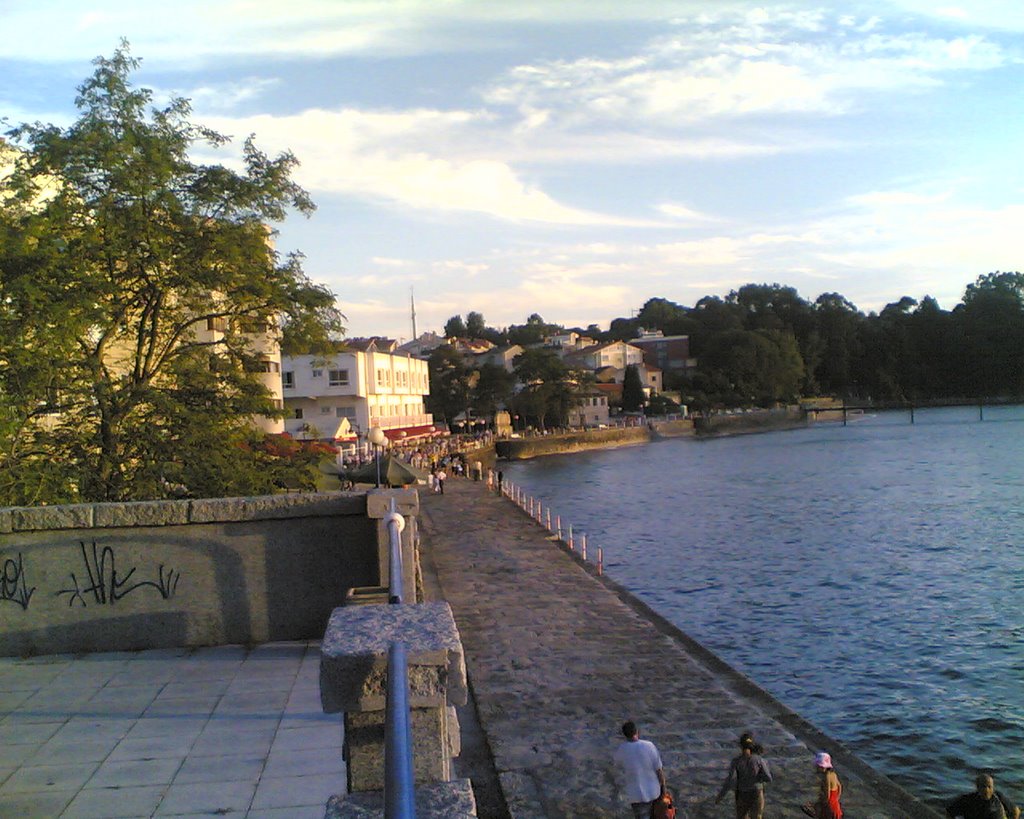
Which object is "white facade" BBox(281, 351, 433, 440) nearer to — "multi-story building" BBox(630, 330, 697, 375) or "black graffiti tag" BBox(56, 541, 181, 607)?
"black graffiti tag" BBox(56, 541, 181, 607)

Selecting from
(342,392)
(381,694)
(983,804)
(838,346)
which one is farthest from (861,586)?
(838,346)

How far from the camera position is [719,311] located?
486ft

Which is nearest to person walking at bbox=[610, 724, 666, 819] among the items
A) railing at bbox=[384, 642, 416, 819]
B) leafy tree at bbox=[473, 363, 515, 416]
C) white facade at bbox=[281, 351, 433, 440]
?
railing at bbox=[384, 642, 416, 819]

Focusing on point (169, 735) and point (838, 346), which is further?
point (838, 346)

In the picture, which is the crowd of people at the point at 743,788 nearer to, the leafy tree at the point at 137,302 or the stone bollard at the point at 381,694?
the stone bollard at the point at 381,694

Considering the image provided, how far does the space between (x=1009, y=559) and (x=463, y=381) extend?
241 feet

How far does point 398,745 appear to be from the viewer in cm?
227

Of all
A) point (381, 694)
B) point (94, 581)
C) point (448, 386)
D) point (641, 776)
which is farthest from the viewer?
point (448, 386)

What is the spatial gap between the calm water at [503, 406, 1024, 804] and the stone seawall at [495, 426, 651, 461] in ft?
67.3

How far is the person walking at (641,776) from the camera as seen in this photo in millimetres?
7574

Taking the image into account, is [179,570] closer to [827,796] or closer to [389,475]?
[827,796]

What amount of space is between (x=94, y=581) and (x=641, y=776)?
545 centimetres

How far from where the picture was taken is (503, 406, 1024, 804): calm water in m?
14.7

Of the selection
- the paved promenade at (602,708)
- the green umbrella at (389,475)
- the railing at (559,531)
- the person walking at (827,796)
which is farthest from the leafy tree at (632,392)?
the person walking at (827,796)
